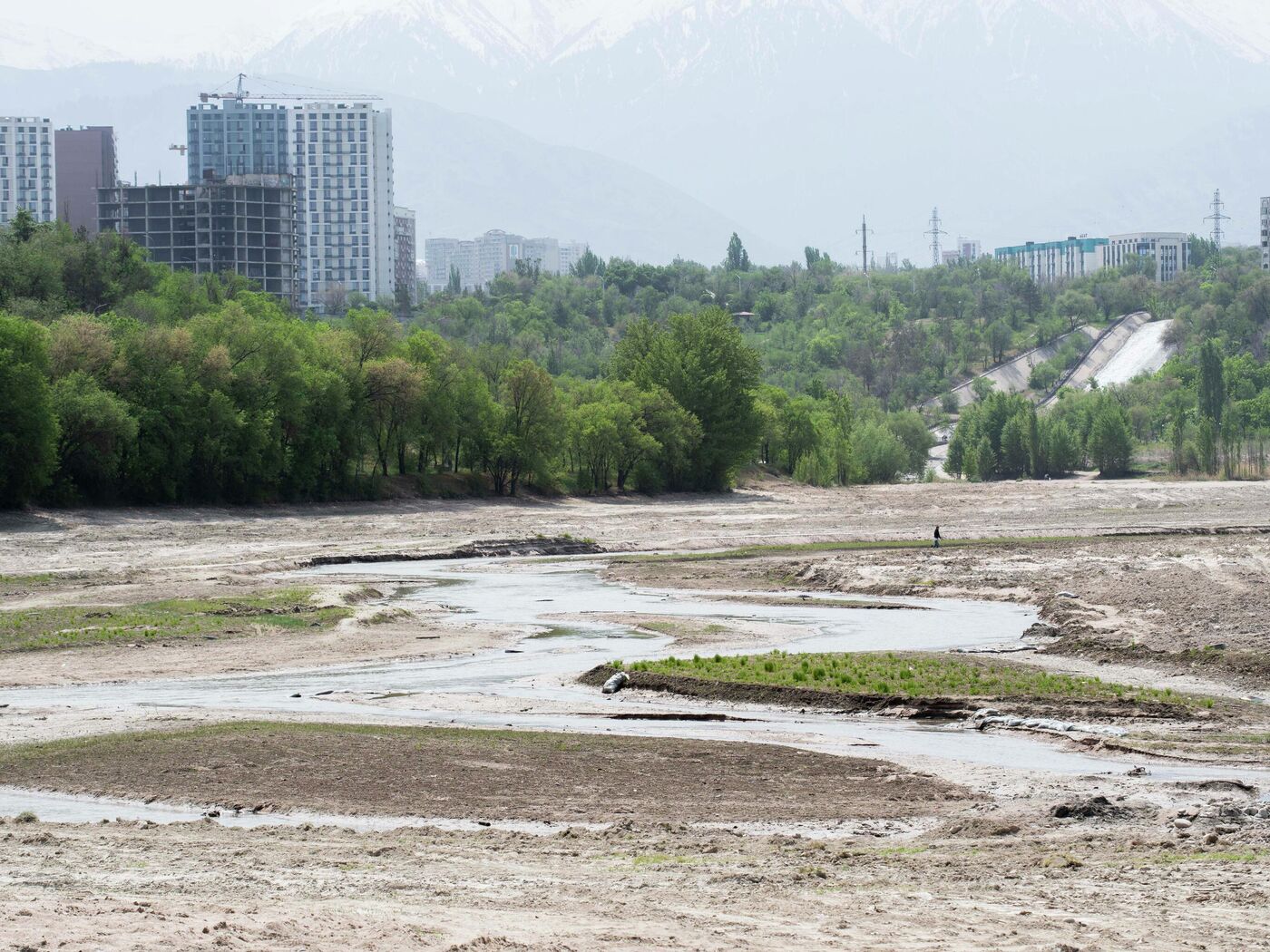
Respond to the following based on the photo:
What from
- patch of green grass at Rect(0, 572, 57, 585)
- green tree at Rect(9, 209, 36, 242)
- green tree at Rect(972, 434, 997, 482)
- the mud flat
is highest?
green tree at Rect(9, 209, 36, 242)

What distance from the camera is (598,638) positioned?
35750 mm

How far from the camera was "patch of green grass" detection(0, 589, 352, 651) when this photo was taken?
33.7 meters

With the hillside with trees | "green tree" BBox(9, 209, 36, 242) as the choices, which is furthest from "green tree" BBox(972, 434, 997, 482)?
"green tree" BBox(9, 209, 36, 242)

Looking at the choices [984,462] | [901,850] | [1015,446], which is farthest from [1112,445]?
[901,850]

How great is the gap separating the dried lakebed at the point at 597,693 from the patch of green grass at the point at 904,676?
1.59m

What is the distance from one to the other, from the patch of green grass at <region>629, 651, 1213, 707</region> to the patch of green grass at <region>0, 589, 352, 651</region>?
12.2 metres

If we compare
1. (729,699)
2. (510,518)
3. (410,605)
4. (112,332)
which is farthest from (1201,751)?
(112,332)

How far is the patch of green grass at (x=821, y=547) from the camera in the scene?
60216 millimetres

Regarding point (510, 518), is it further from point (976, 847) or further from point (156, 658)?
point (976, 847)

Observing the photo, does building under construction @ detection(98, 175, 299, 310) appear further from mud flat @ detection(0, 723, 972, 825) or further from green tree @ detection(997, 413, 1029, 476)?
mud flat @ detection(0, 723, 972, 825)

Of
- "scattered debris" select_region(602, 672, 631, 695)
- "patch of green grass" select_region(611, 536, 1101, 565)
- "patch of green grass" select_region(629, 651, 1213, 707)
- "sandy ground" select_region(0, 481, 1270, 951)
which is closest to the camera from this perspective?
"sandy ground" select_region(0, 481, 1270, 951)

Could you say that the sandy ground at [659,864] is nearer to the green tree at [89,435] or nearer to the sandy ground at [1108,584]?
the sandy ground at [1108,584]

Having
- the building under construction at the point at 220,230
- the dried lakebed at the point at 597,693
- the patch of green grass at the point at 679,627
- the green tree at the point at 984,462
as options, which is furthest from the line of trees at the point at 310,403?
the building under construction at the point at 220,230

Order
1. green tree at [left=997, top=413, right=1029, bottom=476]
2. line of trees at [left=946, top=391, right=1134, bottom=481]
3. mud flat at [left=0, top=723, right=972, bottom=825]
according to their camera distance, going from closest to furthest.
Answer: mud flat at [left=0, top=723, right=972, bottom=825], line of trees at [left=946, top=391, right=1134, bottom=481], green tree at [left=997, top=413, right=1029, bottom=476]
